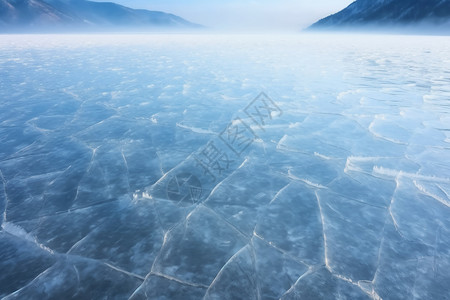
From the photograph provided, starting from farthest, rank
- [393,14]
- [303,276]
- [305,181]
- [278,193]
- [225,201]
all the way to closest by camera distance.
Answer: [393,14] < [305,181] < [278,193] < [225,201] < [303,276]

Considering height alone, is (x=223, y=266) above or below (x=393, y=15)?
below

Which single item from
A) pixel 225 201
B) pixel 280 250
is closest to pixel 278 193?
pixel 225 201

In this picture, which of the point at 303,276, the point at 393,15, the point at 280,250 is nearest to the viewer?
the point at 303,276

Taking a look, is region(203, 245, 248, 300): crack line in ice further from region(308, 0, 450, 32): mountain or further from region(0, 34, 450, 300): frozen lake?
region(308, 0, 450, 32): mountain

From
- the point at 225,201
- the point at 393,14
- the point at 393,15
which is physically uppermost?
the point at 393,14

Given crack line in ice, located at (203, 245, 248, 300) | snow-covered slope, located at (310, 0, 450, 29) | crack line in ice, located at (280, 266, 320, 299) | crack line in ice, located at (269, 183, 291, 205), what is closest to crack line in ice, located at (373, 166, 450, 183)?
crack line in ice, located at (269, 183, 291, 205)

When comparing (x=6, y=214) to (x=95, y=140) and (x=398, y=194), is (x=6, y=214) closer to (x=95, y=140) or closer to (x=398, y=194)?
(x=95, y=140)

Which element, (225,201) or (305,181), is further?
(305,181)

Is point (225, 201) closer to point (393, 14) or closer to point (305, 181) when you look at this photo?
point (305, 181)
